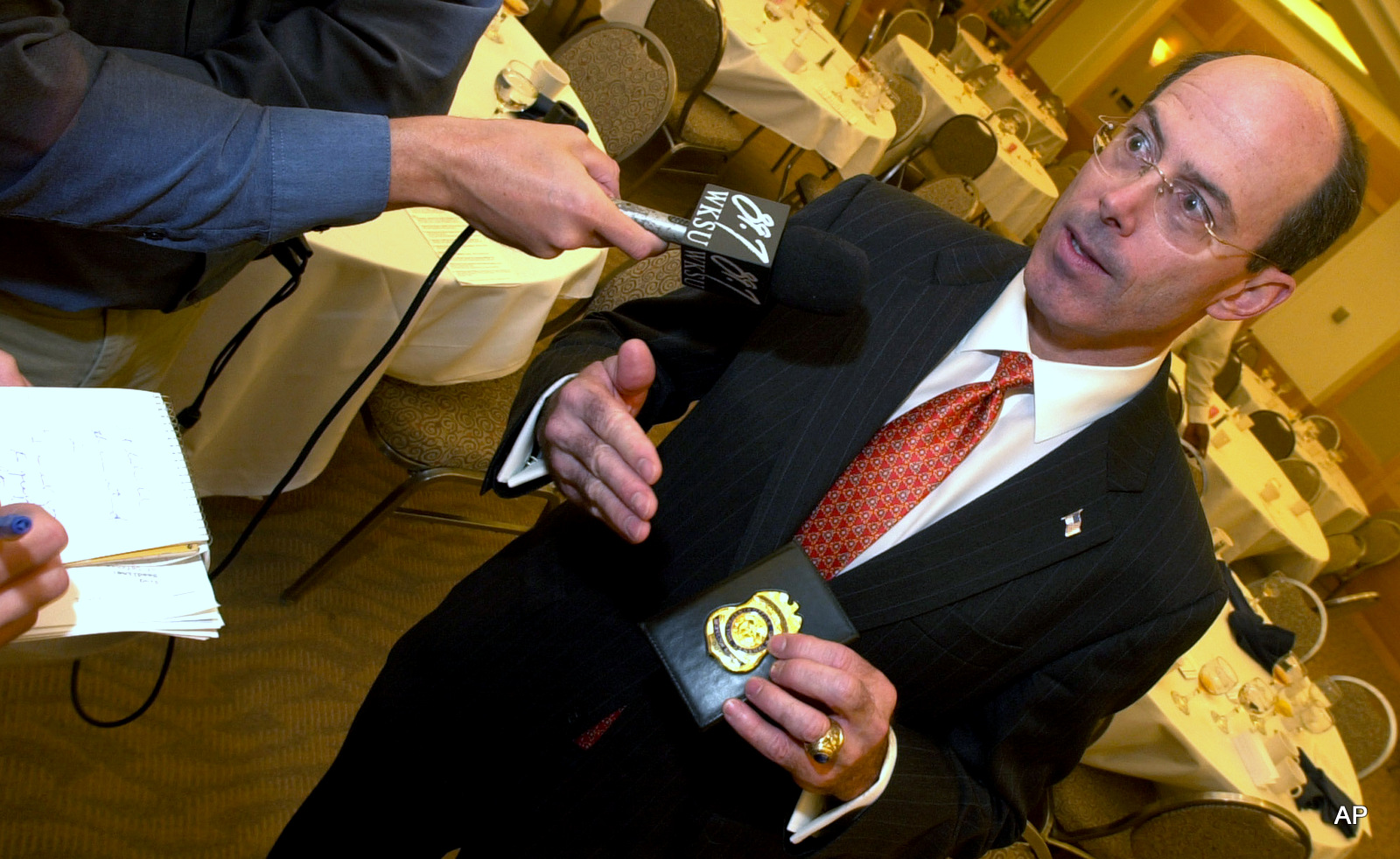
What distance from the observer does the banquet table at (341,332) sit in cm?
205

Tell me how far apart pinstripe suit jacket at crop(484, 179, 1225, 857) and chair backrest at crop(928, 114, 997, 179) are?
5.38 m

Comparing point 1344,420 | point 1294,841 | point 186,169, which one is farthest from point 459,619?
point 1344,420

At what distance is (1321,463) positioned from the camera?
6734 millimetres

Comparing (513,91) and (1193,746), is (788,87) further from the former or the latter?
(1193,746)

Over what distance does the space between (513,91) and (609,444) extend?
2.08 meters

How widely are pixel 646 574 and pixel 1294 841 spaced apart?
2323 mm

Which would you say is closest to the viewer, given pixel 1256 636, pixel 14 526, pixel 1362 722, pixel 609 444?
pixel 14 526

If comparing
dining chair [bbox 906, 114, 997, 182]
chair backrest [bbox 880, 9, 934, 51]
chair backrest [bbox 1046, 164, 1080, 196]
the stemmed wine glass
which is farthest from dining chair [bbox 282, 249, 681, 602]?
chair backrest [bbox 880, 9, 934, 51]

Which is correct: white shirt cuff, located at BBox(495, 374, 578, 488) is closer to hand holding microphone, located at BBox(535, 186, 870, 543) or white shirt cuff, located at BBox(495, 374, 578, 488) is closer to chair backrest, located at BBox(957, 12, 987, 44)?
hand holding microphone, located at BBox(535, 186, 870, 543)

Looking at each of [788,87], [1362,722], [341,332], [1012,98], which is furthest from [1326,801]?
[1012,98]

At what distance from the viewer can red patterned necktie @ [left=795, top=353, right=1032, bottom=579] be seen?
1317mm

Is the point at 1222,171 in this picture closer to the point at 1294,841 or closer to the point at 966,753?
the point at 966,753

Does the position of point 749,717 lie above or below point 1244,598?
above

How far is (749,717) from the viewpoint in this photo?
1.06 metres
